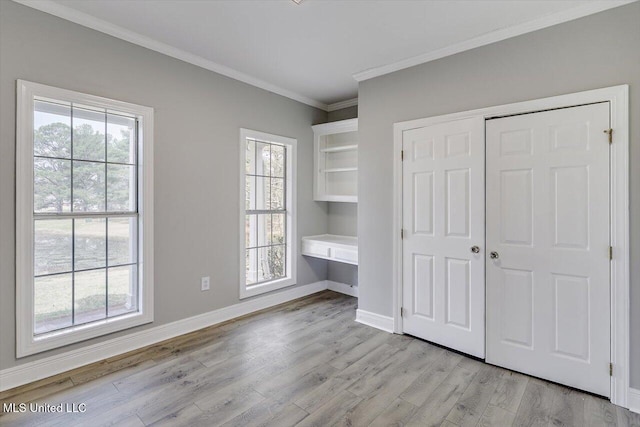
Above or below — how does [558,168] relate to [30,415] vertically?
above

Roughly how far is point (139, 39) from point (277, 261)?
110 inches

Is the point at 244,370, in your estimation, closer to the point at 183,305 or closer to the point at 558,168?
the point at 183,305

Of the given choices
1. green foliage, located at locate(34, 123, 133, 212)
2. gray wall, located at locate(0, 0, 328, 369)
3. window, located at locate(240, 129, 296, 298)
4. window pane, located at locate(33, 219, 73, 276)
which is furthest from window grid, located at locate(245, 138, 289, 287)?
window pane, located at locate(33, 219, 73, 276)

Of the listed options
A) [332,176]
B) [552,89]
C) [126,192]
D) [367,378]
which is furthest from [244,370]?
[552,89]

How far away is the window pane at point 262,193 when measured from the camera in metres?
4.01

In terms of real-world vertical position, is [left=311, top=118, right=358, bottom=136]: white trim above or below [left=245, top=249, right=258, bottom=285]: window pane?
above

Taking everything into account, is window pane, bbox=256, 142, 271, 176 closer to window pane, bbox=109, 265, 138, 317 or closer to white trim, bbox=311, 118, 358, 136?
white trim, bbox=311, 118, 358, 136

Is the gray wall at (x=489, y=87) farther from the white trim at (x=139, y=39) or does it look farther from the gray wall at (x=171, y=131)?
the gray wall at (x=171, y=131)

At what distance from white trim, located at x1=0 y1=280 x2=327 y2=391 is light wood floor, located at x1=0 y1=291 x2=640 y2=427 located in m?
0.08

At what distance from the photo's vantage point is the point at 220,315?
3426mm

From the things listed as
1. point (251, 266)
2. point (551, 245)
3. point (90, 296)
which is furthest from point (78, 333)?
point (551, 245)

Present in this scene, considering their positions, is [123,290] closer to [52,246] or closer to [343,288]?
[52,246]

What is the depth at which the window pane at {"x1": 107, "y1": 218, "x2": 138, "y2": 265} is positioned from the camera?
2740mm

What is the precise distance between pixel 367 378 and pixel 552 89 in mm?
2578
